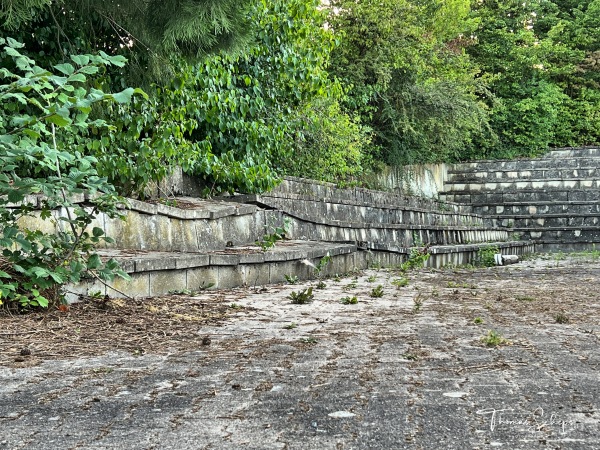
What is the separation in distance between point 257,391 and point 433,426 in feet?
2.69

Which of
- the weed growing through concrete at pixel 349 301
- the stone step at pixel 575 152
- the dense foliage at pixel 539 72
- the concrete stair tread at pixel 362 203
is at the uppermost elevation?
the dense foliage at pixel 539 72

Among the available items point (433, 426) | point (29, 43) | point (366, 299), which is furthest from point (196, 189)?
point (433, 426)

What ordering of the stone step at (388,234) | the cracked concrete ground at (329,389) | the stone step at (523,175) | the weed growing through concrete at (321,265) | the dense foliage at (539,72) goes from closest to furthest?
1. the cracked concrete ground at (329,389)
2. the weed growing through concrete at (321,265)
3. the stone step at (388,234)
4. the stone step at (523,175)
5. the dense foliage at (539,72)

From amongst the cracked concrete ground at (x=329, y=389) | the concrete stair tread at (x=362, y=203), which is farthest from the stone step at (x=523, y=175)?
the cracked concrete ground at (x=329, y=389)

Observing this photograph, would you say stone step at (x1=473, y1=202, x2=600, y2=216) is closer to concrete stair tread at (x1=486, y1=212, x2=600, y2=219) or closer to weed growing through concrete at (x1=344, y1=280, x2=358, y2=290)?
concrete stair tread at (x1=486, y1=212, x2=600, y2=219)

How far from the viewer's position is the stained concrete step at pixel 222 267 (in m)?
6.01

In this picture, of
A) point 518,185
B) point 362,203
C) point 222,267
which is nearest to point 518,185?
point 518,185

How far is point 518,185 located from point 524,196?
15.5 inches

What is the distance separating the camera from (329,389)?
3174 millimetres

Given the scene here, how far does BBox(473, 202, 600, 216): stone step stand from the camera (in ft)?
67.4

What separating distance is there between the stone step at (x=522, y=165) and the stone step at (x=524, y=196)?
711 millimetres

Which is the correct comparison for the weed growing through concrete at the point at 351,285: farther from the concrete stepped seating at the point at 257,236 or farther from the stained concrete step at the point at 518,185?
the stained concrete step at the point at 518,185

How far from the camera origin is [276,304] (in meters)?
6.38

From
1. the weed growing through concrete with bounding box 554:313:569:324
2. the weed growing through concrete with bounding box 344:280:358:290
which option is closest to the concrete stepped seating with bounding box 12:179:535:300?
the weed growing through concrete with bounding box 344:280:358:290
